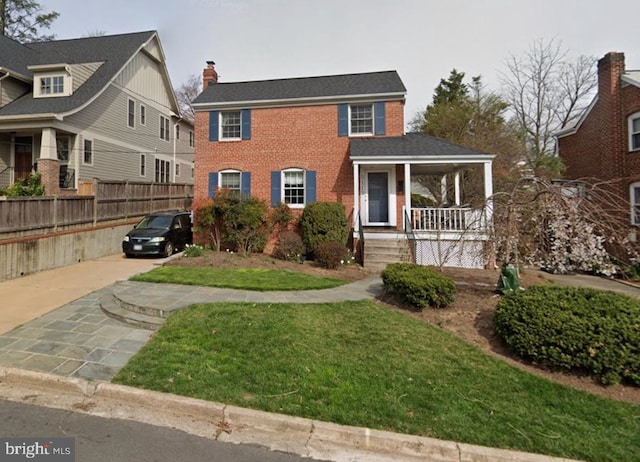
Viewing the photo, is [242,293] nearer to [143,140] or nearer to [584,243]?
[584,243]

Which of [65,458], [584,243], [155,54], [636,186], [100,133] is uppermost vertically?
[155,54]

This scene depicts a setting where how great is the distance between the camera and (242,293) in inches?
288

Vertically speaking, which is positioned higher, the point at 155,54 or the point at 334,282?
the point at 155,54

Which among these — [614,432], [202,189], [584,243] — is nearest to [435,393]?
[614,432]

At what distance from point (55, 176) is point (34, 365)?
1292 centimetres

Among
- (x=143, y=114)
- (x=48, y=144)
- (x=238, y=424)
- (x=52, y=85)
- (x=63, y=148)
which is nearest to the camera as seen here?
(x=238, y=424)

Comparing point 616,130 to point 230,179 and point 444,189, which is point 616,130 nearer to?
point 444,189

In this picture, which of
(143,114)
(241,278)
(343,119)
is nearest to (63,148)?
(143,114)

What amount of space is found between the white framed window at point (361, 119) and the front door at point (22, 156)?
16640mm

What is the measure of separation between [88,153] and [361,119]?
14.6 m

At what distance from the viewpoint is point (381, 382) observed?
3.86m

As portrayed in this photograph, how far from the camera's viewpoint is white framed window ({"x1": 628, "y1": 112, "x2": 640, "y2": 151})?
43.0 feet

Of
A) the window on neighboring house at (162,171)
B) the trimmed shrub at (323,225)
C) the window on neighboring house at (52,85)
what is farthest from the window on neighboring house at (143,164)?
the trimmed shrub at (323,225)

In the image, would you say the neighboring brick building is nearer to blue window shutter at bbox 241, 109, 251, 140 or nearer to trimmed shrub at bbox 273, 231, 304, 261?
trimmed shrub at bbox 273, 231, 304, 261
